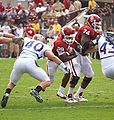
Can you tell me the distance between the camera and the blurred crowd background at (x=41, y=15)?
2620 cm

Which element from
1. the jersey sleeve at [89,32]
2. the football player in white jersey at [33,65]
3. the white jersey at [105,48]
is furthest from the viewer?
the jersey sleeve at [89,32]

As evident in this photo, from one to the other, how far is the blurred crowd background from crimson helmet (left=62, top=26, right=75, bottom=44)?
1325 centimetres

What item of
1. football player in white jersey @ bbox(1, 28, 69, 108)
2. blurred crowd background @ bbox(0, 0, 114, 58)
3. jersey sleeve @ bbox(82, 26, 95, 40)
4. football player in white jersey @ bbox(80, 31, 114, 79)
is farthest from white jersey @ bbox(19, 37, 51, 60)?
blurred crowd background @ bbox(0, 0, 114, 58)

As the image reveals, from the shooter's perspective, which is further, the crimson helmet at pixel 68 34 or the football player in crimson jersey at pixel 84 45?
the crimson helmet at pixel 68 34

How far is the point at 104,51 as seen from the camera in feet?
36.8

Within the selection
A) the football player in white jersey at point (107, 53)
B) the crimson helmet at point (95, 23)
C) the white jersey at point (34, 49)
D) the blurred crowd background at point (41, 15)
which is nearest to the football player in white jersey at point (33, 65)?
the white jersey at point (34, 49)

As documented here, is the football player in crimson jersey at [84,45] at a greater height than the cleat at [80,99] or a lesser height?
greater

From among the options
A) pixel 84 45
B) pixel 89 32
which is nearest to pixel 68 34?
pixel 84 45

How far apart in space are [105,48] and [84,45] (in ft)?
2.43

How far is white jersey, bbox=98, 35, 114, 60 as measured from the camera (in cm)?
Result: 1115

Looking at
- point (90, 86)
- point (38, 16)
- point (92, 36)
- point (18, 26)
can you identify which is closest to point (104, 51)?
point (92, 36)

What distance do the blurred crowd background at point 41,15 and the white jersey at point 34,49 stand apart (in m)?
14.1

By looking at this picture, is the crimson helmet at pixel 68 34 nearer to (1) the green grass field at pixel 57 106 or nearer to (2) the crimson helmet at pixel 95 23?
(2) the crimson helmet at pixel 95 23

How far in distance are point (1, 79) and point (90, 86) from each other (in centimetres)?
310
